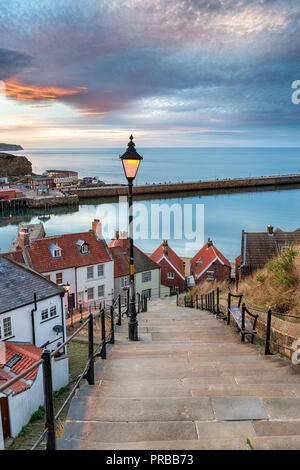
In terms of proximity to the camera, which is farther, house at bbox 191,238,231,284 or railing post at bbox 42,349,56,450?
house at bbox 191,238,231,284

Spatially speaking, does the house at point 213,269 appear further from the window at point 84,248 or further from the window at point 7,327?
the window at point 7,327

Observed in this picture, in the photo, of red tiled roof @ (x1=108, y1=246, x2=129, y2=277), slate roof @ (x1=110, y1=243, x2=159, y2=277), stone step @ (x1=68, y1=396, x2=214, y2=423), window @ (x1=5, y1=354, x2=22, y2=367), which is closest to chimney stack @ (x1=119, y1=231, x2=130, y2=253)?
slate roof @ (x1=110, y1=243, x2=159, y2=277)

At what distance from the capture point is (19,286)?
20.2 meters

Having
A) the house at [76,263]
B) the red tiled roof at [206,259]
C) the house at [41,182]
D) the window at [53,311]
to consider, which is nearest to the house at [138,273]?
the house at [76,263]

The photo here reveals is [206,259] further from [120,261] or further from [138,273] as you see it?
[120,261]

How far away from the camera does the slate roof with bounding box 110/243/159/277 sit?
36.9 meters

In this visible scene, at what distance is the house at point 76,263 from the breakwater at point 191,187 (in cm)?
7800

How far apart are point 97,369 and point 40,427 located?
11569 mm

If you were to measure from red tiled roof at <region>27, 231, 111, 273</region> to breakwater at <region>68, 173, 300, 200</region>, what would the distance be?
77.5m

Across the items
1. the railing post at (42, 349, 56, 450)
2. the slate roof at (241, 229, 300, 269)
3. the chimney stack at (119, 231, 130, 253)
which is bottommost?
the chimney stack at (119, 231, 130, 253)

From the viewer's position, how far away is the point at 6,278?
65.6 feet

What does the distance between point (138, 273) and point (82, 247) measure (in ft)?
21.7

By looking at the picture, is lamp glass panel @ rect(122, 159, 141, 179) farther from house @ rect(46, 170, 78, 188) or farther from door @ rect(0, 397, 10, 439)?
house @ rect(46, 170, 78, 188)

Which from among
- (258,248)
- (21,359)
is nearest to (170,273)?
(258,248)
